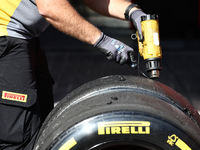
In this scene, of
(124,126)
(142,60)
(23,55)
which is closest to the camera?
(124,126)

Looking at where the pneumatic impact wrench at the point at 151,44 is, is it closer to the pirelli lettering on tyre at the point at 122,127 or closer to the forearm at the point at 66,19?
the forearm at the point at 66,19

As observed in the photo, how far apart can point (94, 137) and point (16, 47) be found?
2.79 feet

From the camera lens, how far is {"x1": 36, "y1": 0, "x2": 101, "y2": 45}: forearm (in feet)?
6.41

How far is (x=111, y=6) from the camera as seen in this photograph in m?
2.45

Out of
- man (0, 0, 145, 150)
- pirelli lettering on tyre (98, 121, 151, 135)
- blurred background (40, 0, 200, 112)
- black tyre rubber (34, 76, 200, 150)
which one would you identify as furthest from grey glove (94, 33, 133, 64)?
blurred background (40, 0, 200, 112)

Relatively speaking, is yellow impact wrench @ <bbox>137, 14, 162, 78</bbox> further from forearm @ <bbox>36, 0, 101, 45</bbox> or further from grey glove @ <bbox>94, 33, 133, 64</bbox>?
forearm @ <bbox>36, 0, 101, 45</bbox>

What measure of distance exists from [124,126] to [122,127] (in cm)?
1

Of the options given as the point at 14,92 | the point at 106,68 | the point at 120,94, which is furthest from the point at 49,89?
the point at 106,68

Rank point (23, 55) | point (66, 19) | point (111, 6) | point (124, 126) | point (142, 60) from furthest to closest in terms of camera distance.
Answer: point (142, 60) → point (111, 6) → point (23, 55) → point (66, 19) → point (124, 126)

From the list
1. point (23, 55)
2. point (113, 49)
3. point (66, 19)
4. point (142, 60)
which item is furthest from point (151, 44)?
point (142, 60)

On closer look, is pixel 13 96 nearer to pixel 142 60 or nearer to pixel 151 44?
pixel 151 44

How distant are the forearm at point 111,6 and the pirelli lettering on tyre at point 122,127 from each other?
100cm

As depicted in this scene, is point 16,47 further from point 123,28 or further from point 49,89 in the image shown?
point 123,28

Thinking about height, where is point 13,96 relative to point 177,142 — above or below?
above
